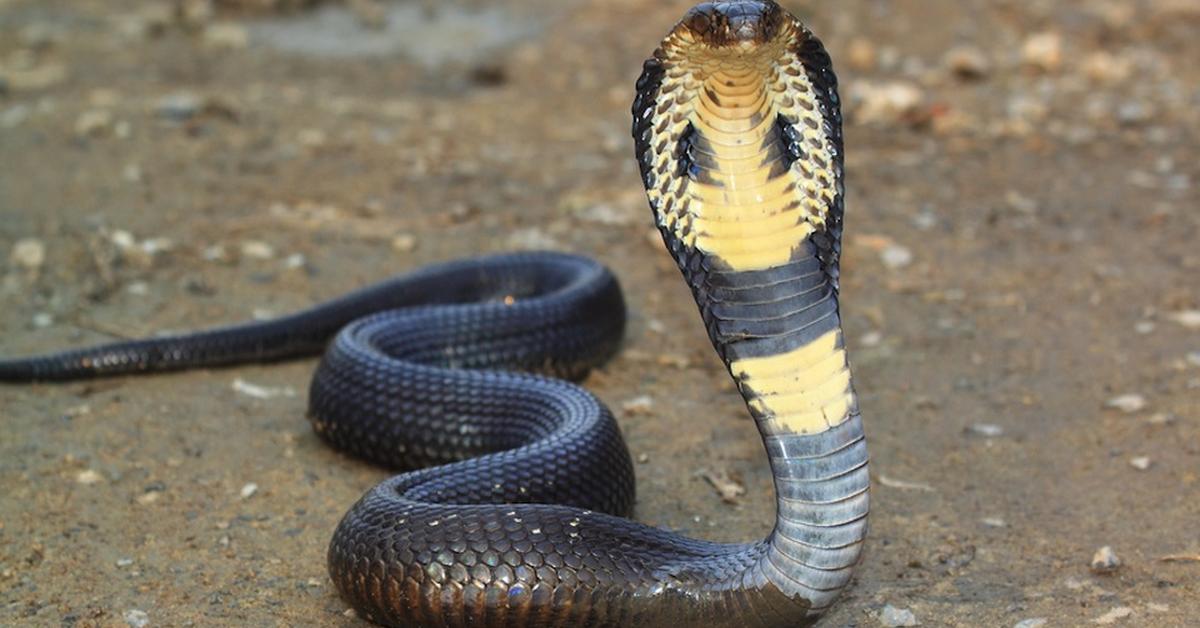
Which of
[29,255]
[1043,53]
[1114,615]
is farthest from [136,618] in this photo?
[1043,53]

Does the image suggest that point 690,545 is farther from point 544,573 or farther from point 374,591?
point 374,591

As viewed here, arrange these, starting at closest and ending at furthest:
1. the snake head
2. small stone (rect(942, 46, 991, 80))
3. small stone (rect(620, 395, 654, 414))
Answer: the snake head → small stone (rect(620, 395, 654, 414)) → small stone (rect(942, 46, 991, 80))

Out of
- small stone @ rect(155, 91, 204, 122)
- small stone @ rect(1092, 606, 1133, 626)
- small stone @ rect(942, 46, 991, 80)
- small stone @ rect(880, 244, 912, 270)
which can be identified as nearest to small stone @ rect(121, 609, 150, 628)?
small stone @ rect(1092, 606, 1133, 626)

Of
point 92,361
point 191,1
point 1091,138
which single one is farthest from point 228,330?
point 191,1

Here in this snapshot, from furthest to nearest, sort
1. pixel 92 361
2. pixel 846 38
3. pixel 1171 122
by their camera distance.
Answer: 1. pixel 846 38
2. pixel 1171 122
3. pixel 92 361

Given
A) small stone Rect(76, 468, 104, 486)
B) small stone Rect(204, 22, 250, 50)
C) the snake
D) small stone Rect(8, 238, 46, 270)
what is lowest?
small stone Rect(204, 22, 250, 50)

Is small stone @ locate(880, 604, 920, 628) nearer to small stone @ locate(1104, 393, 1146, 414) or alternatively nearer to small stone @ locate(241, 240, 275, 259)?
small stone @ locate(1104, 393, 1146, 414)

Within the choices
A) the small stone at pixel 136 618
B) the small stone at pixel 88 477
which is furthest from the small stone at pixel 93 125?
the small stone at pixel 136 618
